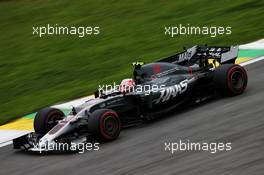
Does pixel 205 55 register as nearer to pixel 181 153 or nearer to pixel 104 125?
pixel 104 125

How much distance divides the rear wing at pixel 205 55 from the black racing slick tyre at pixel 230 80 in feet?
2.78

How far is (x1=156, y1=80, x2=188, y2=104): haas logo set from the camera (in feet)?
38.2

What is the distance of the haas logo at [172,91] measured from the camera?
1163 cm

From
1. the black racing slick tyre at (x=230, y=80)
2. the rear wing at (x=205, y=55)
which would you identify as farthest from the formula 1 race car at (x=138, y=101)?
the rear wing at (x=205, y=55)

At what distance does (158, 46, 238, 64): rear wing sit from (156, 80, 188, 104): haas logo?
1095 mm

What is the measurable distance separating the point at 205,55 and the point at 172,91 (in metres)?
1.49

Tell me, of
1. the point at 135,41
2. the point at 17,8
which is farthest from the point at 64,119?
the point at 17,8

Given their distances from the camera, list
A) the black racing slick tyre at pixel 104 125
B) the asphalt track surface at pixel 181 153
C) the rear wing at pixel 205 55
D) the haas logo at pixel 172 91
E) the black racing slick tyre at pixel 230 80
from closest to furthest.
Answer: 1. the asphalt track surface at pixel 181 153
2. the black racing slick tyre at pixel 104 125
3. the haas logo at pixel 172 91
4. the black racing slick tyre at pixel 230 80
5. the rear wing at pixel 205 55

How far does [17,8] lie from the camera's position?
25.5 metres

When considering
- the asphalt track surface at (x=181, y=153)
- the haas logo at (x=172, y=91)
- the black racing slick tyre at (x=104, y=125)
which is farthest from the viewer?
the haas logo at (x=172, y=91)

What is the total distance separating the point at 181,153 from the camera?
388 inches

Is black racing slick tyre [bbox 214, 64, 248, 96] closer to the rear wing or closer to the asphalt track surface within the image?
the asphalt track surface

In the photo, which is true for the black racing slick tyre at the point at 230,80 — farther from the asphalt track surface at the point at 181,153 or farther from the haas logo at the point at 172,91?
the haas logo at the point at 172,91

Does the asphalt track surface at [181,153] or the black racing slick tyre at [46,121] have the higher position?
the black racing slick tyre at [46,121]
